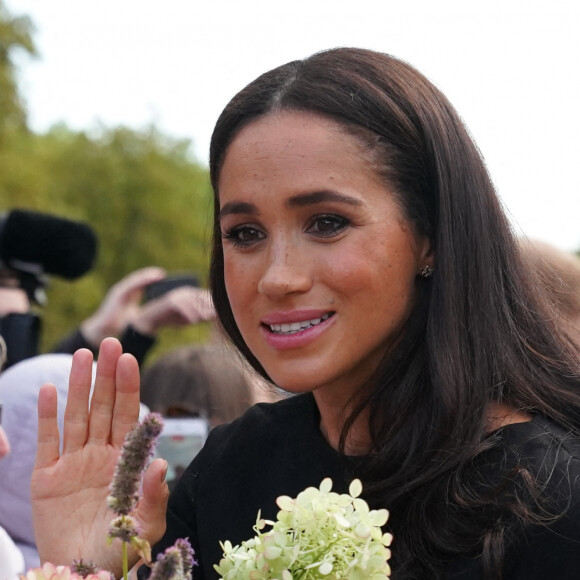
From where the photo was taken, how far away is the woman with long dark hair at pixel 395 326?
254cm

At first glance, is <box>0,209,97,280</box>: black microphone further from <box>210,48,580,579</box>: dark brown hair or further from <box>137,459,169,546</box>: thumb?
<box>137,459,169,546</box>: thumb

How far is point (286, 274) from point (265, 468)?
28.4 inches

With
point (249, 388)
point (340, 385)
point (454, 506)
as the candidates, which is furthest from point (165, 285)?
point (454, 506)

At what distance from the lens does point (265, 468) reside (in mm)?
3105

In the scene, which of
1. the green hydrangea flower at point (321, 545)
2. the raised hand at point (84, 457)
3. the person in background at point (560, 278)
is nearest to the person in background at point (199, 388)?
the person in background at point (560, 278)

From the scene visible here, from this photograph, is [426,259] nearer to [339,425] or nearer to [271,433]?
[339,425]

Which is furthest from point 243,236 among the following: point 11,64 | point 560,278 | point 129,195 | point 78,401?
point 129,195

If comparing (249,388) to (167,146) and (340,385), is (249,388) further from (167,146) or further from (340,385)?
(167,146)

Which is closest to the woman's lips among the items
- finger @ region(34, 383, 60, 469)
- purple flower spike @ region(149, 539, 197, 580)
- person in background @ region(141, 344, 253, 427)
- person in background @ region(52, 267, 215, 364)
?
finger @ region(34, 383, 60, 469)

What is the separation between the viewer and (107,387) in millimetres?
2738

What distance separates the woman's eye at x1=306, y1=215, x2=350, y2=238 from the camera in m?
2.66

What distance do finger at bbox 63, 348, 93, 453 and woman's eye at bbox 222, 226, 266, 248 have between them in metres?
0.45

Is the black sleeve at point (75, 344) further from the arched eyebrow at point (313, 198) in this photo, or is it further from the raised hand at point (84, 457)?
the arched eyebrow at point (313, 198)

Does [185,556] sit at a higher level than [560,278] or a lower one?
lower
